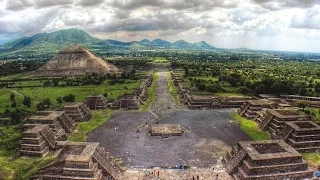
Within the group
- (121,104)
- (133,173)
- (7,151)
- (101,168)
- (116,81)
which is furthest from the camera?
(116,81)

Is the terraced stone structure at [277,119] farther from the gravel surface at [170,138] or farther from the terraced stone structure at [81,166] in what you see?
the terraced stone structure at [81,166]

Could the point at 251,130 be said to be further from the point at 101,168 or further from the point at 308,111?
the point at 101,168

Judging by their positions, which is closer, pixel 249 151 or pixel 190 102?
pixel 249 151

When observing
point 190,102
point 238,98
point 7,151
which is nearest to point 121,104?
point 190,102

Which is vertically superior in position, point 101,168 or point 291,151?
point 291,151

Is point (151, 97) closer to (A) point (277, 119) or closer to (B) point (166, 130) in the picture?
(B) point (166, 130)

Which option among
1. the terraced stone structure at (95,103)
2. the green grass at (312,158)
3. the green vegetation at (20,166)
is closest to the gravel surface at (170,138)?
the terraced stone structure at (95,103)
